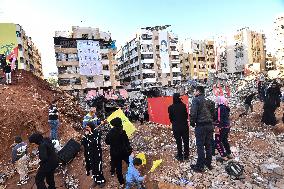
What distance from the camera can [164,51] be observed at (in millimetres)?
78312

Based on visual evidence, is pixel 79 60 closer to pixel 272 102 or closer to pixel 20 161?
pixel 272 102

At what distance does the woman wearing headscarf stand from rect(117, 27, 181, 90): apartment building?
2553 inches

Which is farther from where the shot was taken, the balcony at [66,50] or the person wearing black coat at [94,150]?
the balcony at [66,50]

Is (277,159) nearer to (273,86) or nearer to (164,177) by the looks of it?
(164,177)

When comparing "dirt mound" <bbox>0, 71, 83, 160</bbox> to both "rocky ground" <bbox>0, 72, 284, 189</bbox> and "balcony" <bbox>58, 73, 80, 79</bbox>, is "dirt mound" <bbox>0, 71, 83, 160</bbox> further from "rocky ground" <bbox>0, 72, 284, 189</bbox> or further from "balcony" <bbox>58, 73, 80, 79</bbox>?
"balcony" <bbox>58, 73, 80, 79</bbox>

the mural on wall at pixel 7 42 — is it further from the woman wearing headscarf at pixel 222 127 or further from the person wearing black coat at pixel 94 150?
the woman wearing headscarf at pixel 222 127

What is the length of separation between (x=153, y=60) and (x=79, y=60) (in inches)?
956

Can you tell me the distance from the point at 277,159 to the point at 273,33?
277 ft

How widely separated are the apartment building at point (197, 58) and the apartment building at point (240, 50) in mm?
2548

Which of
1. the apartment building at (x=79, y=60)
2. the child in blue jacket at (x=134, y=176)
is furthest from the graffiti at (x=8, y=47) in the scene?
the apartment building at (x=79, y=60)

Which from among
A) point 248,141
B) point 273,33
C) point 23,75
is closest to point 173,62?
point 273,33

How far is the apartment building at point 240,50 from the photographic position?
89.8 meters

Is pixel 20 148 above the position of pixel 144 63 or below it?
below

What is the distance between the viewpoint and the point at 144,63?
75.1 meters
